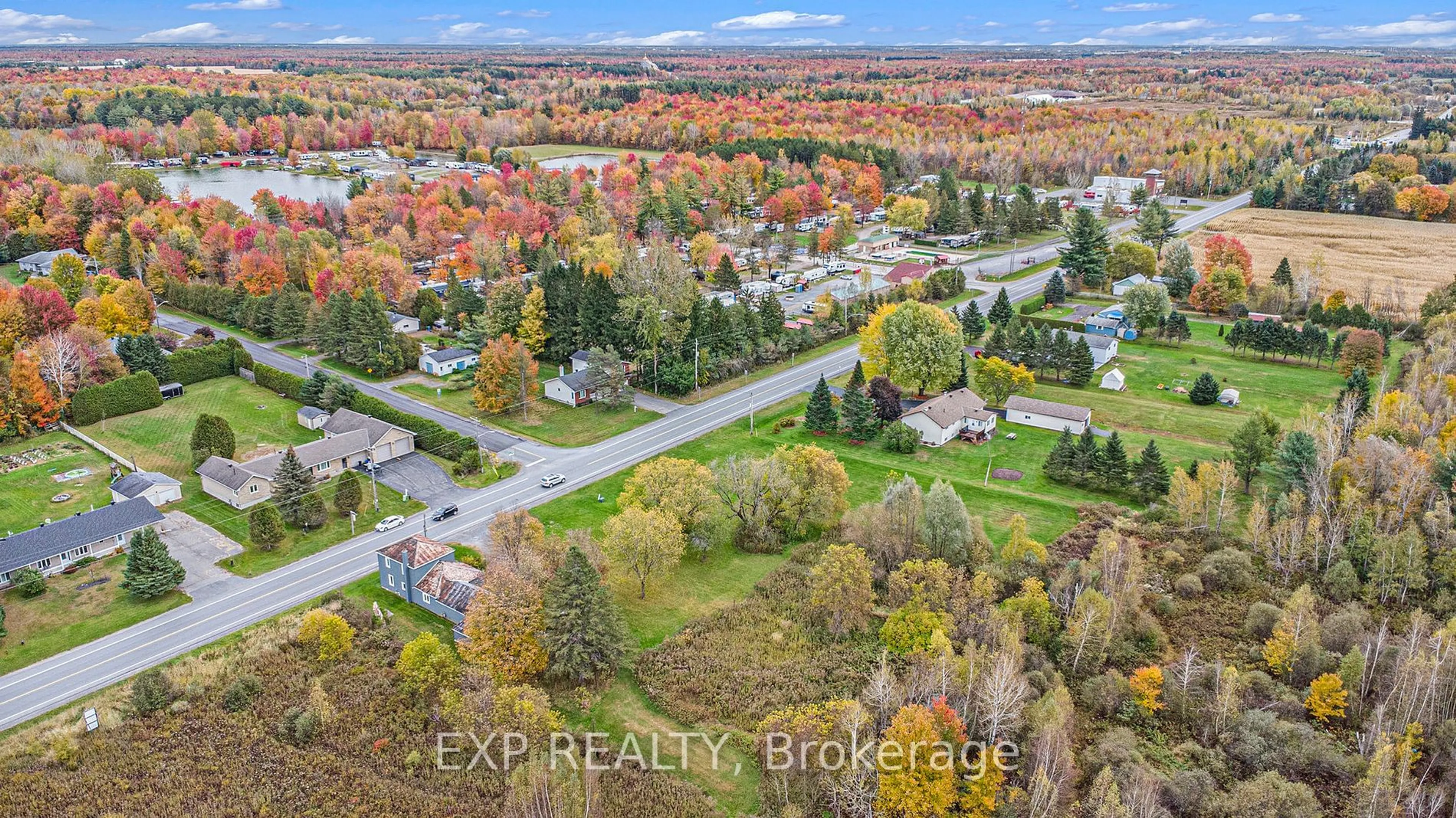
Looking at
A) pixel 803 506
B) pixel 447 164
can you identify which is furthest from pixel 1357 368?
pixel 447 164

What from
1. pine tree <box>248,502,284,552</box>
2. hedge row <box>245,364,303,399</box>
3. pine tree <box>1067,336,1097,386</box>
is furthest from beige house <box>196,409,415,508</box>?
pine tree <box>1067,336,1097,386</box>

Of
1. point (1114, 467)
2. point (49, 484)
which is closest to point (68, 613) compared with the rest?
point (49, 484)

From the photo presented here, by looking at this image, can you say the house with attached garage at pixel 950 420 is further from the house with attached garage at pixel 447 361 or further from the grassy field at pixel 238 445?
the house with attached garage at pixel 447 361

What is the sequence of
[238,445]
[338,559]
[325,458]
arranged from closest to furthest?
[338,559]
[325,458]
[238,445]

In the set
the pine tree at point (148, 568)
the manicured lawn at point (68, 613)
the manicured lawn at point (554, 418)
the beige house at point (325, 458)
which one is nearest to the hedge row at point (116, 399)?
the beige house at point (325, 458)

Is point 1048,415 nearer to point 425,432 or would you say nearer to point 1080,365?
point 1080,365
